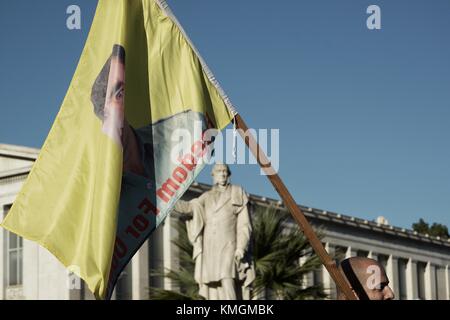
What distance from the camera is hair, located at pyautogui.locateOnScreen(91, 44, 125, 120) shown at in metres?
6.42

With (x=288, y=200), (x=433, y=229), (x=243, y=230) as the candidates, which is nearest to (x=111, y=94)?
(x=288, y=200)

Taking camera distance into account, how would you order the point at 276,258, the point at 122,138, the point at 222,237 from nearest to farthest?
the point at 122,138 < the point at 222,237 < the point at 276,258

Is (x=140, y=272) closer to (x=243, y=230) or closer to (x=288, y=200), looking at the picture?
(x=243, y=230)

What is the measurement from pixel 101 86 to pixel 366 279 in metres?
1.90

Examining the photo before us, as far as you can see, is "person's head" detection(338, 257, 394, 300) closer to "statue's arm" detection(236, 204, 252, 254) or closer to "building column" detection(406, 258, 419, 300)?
"statue's arm" detection(236, 204, 252, 254)

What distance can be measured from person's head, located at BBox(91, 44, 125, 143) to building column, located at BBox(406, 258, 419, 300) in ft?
201

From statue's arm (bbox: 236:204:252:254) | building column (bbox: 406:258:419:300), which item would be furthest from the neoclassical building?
statue's arm (bbox: 236:204:252:254)

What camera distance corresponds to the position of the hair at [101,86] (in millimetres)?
6422

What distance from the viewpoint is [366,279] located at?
215 inches

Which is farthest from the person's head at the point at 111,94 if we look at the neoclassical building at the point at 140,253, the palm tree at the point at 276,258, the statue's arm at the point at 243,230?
the neoclassical building at the point at 140,253

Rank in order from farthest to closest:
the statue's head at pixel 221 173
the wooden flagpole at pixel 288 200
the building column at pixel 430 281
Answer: the building column at pixel 430 281 < the statue's head at pixel 221 173 < the wooden flagpole at pixel 288 200

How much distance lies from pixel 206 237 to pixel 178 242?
672 cm

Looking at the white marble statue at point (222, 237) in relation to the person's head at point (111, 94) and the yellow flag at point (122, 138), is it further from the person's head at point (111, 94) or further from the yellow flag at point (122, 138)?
the person's head at point (111, 94)

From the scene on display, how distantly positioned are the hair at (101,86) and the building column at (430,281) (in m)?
64.1
